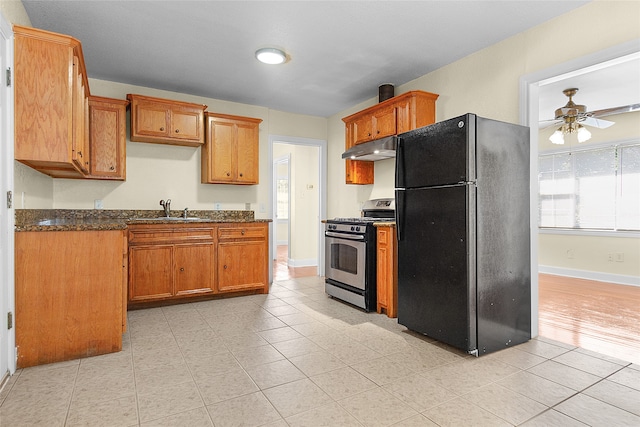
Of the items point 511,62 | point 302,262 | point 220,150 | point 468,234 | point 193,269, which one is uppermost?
point 511,62

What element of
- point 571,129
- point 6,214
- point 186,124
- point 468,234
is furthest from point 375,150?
point 6,214

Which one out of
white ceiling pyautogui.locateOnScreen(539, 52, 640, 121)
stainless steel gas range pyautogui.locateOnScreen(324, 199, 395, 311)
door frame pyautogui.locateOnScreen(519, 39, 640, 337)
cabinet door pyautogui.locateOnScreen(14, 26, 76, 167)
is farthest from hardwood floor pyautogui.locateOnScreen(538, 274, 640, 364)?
cabinet door pyautogui.locateOnScreen(14, 26, 76, 167)

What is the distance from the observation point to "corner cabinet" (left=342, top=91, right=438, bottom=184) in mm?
3686

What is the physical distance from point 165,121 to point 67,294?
2.41 meters

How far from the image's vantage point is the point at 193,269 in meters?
3.93

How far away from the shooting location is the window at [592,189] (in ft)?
17.0

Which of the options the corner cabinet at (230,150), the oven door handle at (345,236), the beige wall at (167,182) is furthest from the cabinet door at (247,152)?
the oven door handle at (345,236)

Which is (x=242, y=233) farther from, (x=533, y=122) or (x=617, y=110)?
(x=617, y=110)

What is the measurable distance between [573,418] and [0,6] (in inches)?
151

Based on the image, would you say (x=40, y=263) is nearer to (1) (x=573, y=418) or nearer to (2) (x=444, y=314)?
(2) (x=444, y=314)

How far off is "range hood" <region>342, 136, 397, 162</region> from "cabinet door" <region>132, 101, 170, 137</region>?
218cm

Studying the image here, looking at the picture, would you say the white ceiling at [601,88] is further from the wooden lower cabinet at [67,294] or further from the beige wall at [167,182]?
the wooden lower cabinet at [67,294]

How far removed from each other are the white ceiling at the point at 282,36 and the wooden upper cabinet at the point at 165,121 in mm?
279

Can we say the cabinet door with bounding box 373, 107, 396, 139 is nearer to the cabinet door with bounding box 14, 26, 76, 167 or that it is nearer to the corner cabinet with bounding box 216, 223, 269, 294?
the corner cabinet with bounding box 216, 223, 269, 294
